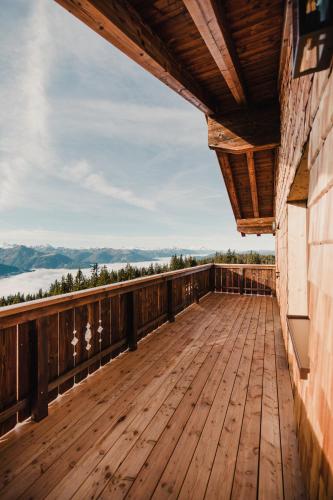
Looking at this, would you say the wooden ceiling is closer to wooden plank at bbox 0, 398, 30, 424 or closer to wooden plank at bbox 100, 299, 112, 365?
wooden plank at bbox 100, 299, 112, 365

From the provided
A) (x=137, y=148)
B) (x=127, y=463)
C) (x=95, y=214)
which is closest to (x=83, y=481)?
(x=127, y=463)

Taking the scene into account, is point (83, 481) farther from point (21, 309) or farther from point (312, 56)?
point (312, 56)

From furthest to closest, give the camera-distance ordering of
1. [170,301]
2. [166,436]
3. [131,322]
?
[170,301] → [131,322] → [166,436]

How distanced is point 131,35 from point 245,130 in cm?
258

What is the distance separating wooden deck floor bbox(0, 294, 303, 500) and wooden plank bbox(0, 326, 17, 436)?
0.44ft

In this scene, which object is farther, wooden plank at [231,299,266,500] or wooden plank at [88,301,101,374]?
wooden plank at [88,301,101,374]

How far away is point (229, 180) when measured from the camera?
5.93 meters

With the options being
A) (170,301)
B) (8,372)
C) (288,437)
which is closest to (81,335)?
(8,372)

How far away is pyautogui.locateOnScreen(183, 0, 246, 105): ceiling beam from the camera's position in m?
1.58

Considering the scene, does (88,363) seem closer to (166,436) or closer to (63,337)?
(63,337)

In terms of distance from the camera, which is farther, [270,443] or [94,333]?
[94,333]

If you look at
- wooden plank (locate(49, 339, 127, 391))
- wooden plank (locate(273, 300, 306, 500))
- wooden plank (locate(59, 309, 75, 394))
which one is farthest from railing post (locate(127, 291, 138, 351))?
wooden plank (locate(273, 300, 306, 500))

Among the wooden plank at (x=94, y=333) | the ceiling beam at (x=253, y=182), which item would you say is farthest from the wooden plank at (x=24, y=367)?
the ceiling beam at (x=253, y=182)

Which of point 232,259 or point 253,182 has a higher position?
point 253,182
